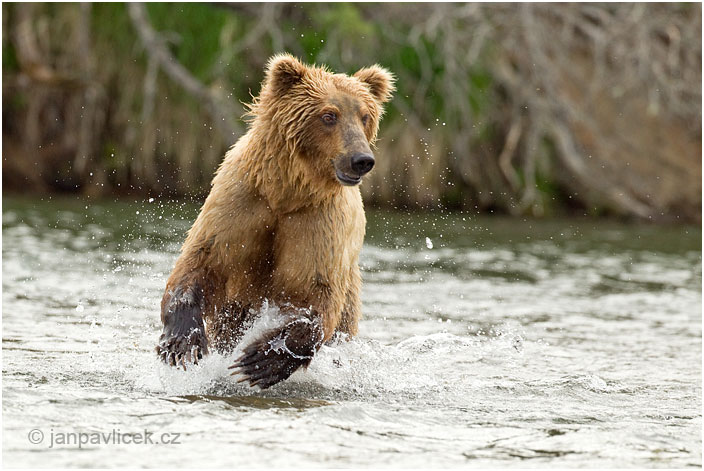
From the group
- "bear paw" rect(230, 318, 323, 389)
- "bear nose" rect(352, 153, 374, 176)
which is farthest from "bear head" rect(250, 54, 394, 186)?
"bear paw" rect(230, 318, 323, 389)

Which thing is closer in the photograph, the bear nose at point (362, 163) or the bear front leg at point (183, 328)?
the bear nose at point (362, 163)

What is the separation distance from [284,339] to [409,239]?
831 cm

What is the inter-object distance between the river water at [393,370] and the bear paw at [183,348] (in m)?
0.10

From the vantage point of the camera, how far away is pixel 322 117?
215 inches

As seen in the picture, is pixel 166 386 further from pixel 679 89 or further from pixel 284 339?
pixel 679 89

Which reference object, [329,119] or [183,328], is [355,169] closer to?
[329,119]

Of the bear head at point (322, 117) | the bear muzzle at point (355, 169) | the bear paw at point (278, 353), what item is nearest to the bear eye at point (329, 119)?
the bear head at point (322, 117)

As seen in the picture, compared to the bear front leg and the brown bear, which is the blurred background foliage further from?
the bear front leg

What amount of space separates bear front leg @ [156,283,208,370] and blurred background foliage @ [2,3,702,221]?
334 inches

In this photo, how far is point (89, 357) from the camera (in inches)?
241

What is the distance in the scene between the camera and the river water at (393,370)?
4.36 meters

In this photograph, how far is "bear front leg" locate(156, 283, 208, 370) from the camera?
538 cm

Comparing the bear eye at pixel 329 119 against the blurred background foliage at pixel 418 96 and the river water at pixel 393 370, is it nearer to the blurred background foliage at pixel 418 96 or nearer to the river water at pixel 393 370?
the river water at pixel 393 370

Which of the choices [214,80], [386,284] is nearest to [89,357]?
[386,284]
